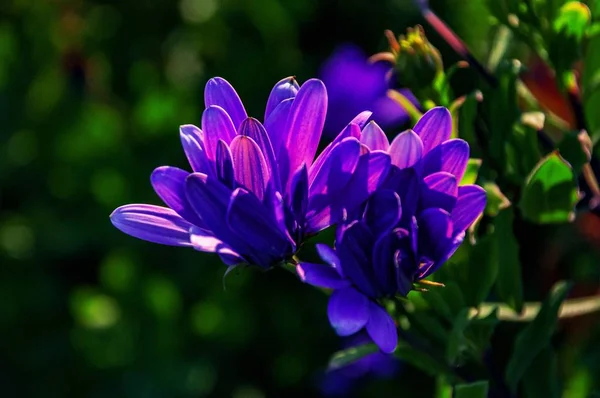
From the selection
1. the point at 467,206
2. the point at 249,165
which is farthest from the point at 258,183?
the point at 467,206

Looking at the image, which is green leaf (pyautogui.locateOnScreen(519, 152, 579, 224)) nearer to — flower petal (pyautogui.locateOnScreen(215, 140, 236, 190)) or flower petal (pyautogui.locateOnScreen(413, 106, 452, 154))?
flower petal (pyautogui.locateOnScreen(413, 106, 452, 154))

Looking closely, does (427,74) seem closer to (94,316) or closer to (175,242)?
(175,242)

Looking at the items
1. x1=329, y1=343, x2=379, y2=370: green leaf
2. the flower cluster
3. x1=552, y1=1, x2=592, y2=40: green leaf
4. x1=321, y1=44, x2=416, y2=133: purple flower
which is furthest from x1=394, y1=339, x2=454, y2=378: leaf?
x1=321, y1=44, x2=416, y2=133: purple flower

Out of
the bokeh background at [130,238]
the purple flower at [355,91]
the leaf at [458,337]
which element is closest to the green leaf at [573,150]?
the leaf at [458,337]

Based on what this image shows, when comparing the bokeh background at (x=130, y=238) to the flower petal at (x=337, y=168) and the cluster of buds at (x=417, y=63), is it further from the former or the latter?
the flower petal at (x=337, y=168)

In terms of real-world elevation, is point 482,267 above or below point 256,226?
below

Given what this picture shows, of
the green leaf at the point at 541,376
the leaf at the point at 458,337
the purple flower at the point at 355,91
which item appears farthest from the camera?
the purple flower at the point at 355,91

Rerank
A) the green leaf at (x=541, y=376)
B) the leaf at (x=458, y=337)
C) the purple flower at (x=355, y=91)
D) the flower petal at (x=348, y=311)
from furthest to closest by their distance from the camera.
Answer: the purple flower at (x=355, y=91), the green leaf at (x=541, y=376), the leaf at (x=458, y=337), the flower petal at (x=348, y=311)

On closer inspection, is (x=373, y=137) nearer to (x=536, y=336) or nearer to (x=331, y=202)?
(x=331, y=202)

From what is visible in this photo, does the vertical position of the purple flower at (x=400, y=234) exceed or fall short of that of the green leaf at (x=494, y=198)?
it exceeds it
